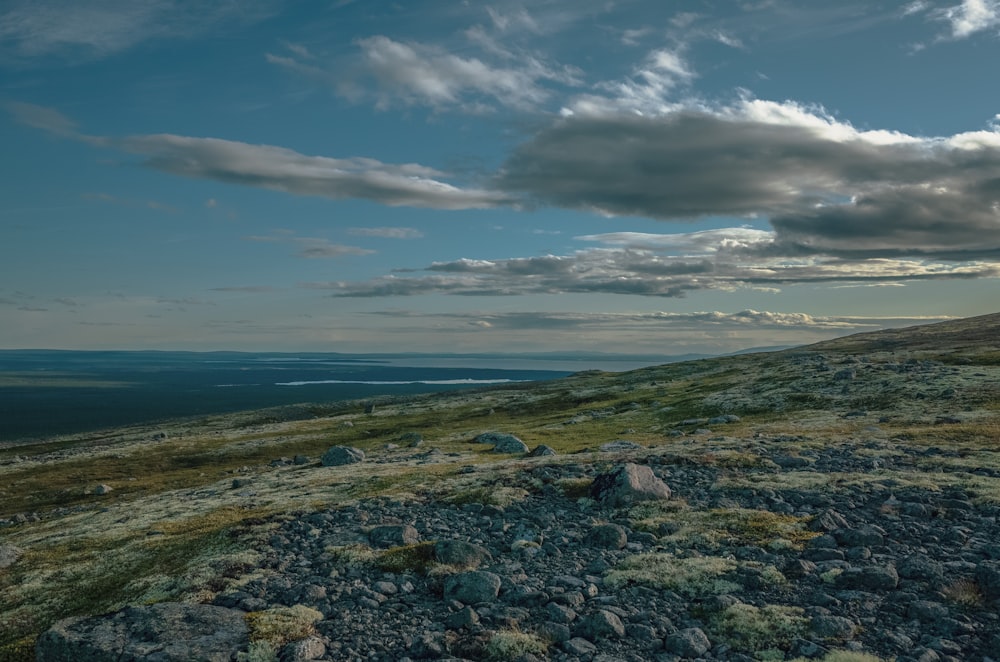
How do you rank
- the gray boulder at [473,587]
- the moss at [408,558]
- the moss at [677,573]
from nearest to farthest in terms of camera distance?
the gray boulder at [473,587], the moss at [677,573], the moss at [408,558]

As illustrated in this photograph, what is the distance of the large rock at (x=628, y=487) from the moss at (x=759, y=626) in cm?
1147

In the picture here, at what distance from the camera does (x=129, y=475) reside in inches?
3656

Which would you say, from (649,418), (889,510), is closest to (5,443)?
(649,418)

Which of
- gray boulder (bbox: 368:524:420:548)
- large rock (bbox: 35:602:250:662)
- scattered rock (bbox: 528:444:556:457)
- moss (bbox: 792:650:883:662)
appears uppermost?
large rock (bbox: 35:602:250:662)

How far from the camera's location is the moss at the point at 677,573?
58.4ft

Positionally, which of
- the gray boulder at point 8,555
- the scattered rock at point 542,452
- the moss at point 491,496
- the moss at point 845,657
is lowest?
Result: the scattered rock at point 542,452

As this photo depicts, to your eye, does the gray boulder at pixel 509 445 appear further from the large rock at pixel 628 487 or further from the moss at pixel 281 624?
the moss at pixel 281 624

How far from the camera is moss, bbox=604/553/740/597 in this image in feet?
58.4

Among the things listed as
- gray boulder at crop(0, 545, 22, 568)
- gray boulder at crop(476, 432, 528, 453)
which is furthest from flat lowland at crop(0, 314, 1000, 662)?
gray boulder at crop(476, 432, 528, 453)

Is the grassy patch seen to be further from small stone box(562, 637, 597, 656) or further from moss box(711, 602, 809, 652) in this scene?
small stone box(562, 637, 597, 656)

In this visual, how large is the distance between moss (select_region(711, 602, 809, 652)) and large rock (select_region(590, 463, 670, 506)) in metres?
11.5

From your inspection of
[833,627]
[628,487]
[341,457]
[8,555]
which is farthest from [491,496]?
[341,457]

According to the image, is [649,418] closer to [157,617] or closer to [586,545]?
[586,545]

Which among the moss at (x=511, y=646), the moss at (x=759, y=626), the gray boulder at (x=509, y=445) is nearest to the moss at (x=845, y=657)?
the moss at (x=759, y=626)
